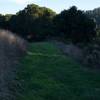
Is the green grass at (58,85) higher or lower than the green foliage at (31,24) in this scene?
higher

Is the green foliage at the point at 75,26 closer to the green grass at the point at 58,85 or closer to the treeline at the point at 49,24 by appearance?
the treeline at the point at 49,24

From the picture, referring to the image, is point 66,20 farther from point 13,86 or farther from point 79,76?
point 13,86

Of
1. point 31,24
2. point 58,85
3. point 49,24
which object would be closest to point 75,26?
point 49,24

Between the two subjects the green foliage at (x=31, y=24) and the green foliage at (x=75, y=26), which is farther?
the green foliage at (x=31, y=24)

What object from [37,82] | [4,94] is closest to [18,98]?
[4,94]

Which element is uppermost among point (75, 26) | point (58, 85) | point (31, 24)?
point (58, 85)

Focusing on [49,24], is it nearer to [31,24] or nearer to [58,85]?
[31,24]

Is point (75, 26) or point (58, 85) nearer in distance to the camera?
point (58, 85)

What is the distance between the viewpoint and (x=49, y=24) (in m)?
70.1

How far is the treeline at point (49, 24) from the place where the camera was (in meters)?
50.0

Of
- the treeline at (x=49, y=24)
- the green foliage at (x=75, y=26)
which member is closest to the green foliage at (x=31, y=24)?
the treeline at (x=49, y=24)

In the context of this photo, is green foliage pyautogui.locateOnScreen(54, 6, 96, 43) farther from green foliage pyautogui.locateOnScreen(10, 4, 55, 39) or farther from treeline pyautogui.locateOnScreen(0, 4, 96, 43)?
green foliage pyautogui.locateOnScreen(10, 4, 55, 39)

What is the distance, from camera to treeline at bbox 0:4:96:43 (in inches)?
1967

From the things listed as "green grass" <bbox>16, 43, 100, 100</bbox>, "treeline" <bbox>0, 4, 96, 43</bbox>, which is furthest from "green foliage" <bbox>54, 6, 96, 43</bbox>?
"green grass" <bbox>16, 43, 100, 100</bbox>
